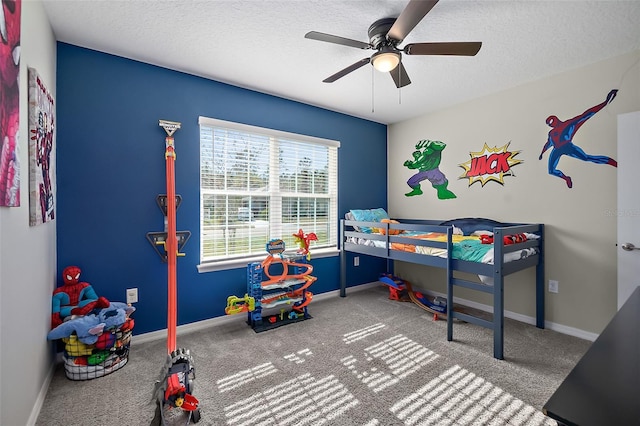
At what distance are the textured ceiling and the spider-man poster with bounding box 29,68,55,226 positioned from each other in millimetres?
632

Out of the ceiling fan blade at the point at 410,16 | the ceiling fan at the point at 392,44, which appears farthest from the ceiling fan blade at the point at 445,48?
the ceiling fan blade at the point at 410,16

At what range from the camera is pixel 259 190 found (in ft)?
10.2

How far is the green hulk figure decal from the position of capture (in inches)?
140

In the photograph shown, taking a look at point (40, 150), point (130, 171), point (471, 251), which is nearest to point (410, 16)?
point (471, 251)

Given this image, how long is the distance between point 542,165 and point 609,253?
93 cm

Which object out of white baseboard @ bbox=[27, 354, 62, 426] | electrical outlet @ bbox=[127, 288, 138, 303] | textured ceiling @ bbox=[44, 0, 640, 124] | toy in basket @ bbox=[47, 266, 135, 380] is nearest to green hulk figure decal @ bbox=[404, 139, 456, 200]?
textured ceiling @ bbox=[44, 0, 640, 124]

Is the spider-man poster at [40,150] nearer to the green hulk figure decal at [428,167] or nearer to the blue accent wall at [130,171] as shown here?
the blue accent wall at [130,171]

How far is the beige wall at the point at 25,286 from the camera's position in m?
1.18

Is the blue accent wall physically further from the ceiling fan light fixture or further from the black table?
the black table

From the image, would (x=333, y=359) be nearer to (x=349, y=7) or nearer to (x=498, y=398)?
(x=498, y=398)

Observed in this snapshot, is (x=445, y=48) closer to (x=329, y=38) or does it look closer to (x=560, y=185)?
(x=329, y=38)

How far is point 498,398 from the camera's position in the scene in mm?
1703

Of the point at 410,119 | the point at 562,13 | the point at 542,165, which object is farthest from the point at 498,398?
the point at 410,119

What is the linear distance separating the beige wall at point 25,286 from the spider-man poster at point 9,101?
11 centimetres
